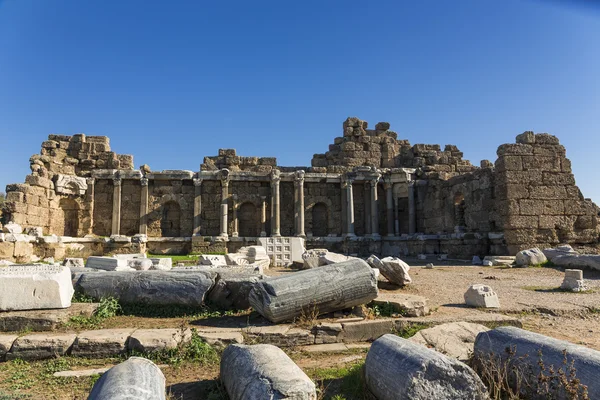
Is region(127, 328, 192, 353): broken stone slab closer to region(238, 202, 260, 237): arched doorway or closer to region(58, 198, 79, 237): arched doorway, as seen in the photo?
region(238, 202, 260, 237): arched doorway

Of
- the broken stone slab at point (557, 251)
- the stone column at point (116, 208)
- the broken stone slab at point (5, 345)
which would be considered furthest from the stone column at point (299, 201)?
the broken stone slab at point (5, 345)

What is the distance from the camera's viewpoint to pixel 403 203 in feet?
78.1

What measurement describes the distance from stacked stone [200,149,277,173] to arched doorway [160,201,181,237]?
9.96ft

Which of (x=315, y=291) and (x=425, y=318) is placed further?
(x=425, y=318)

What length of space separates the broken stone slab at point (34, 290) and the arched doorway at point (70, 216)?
15.6m

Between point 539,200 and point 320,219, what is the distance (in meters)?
11.1

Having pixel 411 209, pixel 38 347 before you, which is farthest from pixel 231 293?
pixel 411 209

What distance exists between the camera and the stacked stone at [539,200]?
16.0 m

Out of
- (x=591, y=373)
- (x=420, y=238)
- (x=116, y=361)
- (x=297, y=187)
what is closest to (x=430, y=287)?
(x=591, y=373)

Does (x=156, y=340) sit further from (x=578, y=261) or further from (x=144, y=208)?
(x=144, y=208)

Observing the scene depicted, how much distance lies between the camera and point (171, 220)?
21516mm

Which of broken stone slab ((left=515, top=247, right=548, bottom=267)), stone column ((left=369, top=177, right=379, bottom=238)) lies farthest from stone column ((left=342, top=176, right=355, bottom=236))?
broken stone slab ((left=515, top=247, right=548, bottom=267))

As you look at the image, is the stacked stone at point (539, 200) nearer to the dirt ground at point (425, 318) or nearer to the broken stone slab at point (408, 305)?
the dirt ground at point (425, 318)

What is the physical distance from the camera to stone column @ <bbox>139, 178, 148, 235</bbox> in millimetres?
20711
